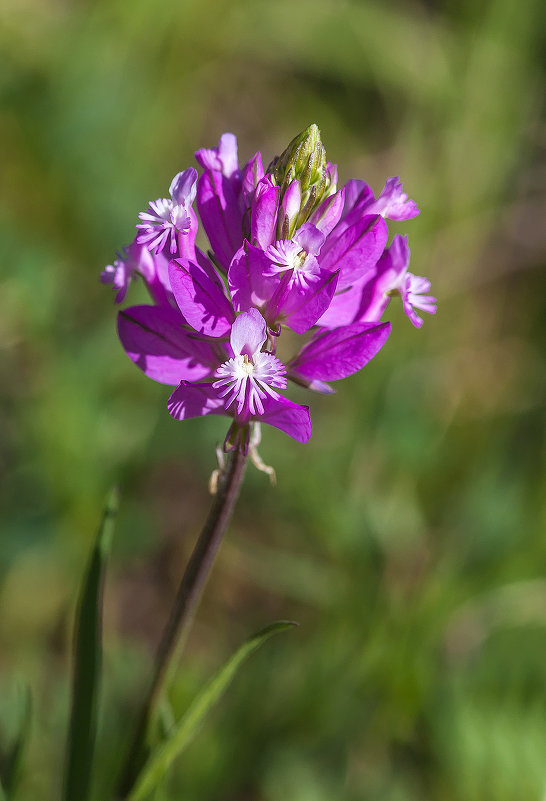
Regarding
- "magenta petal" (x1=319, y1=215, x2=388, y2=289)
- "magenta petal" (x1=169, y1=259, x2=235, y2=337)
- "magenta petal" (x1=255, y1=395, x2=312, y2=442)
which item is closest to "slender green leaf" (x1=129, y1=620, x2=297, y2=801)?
"magenta petal" (x1=255, y1=395, x2=312, y2=442)

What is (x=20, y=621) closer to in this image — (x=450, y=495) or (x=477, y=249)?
(x=450, y=495)

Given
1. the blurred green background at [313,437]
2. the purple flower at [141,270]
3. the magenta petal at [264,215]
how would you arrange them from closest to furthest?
the magenta petal at [264,215], the purple flower at [141,270], the blurred green background at [313,437]

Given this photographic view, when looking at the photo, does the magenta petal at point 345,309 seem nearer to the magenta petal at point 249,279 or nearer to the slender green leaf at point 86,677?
the magenta petal at point 249,279

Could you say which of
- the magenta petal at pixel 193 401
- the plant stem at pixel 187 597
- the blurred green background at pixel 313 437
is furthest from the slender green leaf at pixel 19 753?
the magenta petal at pixel 193 401

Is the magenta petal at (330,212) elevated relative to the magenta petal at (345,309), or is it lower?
elevated

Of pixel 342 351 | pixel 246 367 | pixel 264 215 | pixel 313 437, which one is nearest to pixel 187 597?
pixel 246 367

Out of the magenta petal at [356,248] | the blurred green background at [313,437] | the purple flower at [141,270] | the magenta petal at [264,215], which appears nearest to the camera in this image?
the magenta petal at [264,215]

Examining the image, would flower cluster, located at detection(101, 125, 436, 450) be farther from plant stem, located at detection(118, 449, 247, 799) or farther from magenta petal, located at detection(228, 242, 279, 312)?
plant stem, located at detection(118, 449, 247, 799)
